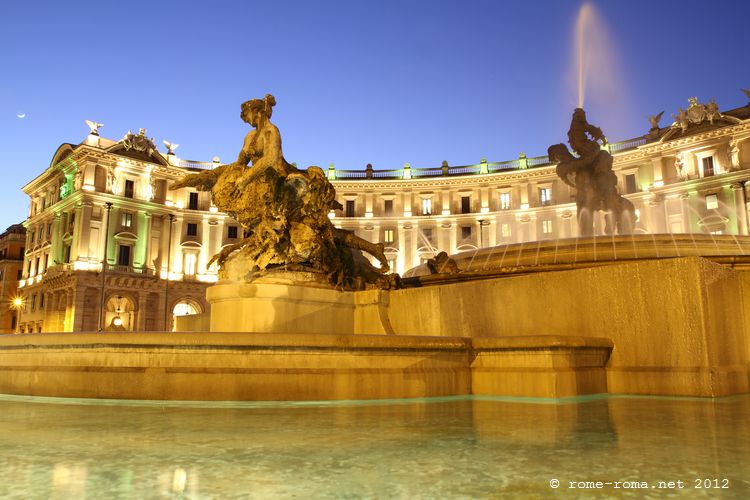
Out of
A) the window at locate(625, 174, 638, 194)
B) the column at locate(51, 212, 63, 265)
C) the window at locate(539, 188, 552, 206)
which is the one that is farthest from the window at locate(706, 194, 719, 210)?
the column at locate(51, 212, 63, 265)

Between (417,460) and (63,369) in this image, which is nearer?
(417,460)

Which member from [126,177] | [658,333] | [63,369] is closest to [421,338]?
[658,333]

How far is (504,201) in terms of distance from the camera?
58.6 meters

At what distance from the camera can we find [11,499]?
228 centimetres

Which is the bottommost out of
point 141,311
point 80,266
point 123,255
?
point 141,311

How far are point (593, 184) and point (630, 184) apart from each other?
4081cm

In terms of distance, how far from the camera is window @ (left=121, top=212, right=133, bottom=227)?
52.5m

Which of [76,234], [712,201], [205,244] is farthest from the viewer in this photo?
[205,244]

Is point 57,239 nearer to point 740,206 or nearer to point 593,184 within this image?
point 593,184

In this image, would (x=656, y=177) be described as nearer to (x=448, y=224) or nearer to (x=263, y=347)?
(x=448, y=224)

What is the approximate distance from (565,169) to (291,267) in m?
9.78

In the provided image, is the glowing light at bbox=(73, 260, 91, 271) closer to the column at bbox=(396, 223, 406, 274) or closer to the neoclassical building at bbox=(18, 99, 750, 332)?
the neoclassical building at bbox=(18, 99, 750, 332)

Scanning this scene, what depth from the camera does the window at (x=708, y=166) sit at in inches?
1895

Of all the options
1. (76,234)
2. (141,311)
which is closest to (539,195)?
(141,311)
